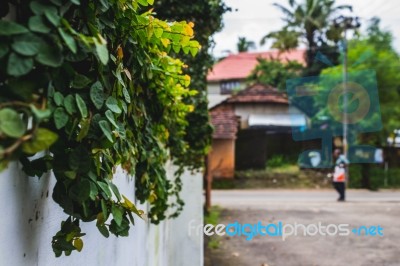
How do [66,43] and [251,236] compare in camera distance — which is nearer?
[66,43]

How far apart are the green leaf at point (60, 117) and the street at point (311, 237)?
569 cm

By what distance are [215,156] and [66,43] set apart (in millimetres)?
18487

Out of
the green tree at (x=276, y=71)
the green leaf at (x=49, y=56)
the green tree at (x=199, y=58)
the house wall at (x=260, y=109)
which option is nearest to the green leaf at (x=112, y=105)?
the green leaf at (x=49, y=56)

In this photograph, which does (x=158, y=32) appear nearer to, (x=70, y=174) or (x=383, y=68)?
(x=70, y=174)

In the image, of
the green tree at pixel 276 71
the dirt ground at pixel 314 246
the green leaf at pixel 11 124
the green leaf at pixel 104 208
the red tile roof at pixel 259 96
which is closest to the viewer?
the green leaf at pixel 11 124

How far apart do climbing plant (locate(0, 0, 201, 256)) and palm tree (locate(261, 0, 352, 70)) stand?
77.0ft

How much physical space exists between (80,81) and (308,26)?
24.4m

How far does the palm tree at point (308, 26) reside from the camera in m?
23.5

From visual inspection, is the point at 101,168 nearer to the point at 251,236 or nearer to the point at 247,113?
the point at 251,236

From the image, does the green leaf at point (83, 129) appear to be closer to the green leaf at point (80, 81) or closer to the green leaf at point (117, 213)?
the green leaf at point (80, 81)

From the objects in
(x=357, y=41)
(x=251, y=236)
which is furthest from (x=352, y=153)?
(x=251, y=236)

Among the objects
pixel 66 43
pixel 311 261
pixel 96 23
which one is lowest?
pixel 311 261

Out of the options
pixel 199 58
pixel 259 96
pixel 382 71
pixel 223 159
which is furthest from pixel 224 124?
pixel 199 58

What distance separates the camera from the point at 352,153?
1875 centimetres
